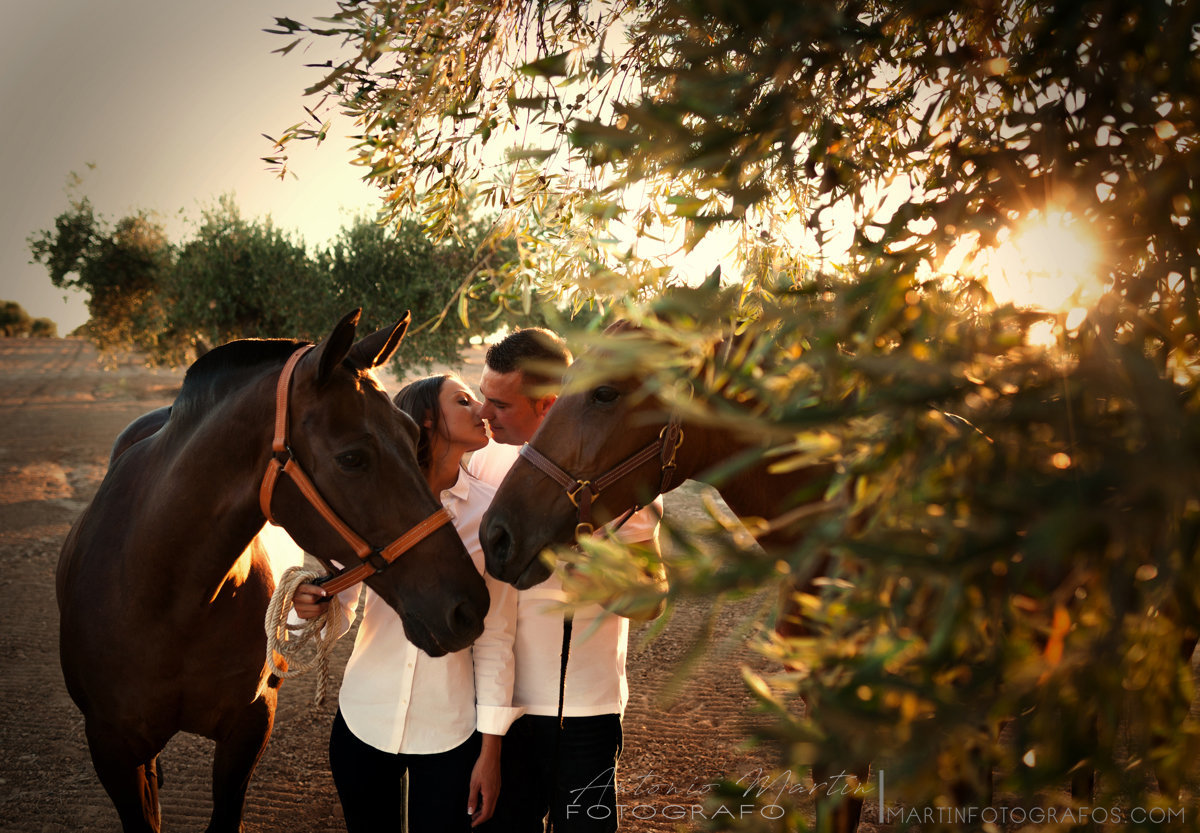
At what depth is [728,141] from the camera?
2.98 ft

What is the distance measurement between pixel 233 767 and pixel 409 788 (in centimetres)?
100

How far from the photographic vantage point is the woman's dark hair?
257cm

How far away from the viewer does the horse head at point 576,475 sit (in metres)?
2.29

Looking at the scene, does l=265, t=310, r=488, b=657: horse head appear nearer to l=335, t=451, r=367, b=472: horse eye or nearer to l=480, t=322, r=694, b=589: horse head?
l=335, t=451, r=367, b=472: horse eye

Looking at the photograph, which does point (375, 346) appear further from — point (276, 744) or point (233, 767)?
point (276, 744)

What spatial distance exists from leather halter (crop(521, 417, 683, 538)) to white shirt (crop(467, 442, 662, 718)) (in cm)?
15

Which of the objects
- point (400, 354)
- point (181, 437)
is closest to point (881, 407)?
point (181, 437)

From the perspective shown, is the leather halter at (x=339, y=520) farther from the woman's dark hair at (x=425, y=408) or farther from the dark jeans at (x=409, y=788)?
the dark jeans at (x=409, y=788)

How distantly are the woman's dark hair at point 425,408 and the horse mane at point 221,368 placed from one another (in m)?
0.45

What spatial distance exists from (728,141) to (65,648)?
129 inches

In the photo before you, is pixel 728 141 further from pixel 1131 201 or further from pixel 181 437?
pixel 181 437

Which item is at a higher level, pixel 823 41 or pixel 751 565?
pixel 823 41

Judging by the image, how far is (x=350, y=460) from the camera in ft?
7.22

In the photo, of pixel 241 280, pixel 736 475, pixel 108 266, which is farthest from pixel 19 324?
pixel 736 475
